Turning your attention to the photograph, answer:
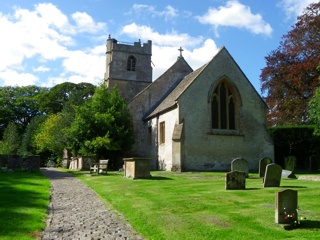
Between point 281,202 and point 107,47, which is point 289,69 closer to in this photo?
point 107,47

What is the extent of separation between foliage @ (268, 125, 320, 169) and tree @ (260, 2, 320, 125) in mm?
2268

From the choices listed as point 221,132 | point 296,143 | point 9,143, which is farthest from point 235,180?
point 9,143

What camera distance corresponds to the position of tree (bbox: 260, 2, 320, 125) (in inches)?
1165

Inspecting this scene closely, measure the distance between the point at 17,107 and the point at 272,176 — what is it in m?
65.4

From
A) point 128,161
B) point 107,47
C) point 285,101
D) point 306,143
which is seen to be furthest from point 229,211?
point 107,47

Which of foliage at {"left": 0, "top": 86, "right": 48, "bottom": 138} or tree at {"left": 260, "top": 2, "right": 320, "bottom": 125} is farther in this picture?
foliage at {"left": 0, "top": 86, "right": 48, "bottom": 138}

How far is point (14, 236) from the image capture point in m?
6.18

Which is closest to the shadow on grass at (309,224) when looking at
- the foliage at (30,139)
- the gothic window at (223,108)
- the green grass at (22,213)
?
the green grass at (22,213)

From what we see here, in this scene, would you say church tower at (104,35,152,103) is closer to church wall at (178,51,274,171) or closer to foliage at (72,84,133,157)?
foliage at (72,84,133,157)

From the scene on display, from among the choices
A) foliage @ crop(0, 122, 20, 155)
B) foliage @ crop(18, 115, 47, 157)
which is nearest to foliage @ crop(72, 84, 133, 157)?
foliage @ crop(0, 122, 20, 155)

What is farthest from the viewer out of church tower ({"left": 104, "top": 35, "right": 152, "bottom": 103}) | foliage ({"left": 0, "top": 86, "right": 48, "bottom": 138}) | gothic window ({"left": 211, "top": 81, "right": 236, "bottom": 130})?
foliage ({"left": 0, "top": 86, "right": 48, "bottom": 138})

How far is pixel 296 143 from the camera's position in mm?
28672

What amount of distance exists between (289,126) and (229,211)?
75.0 feet

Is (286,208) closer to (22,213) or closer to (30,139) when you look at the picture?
(22,213)
